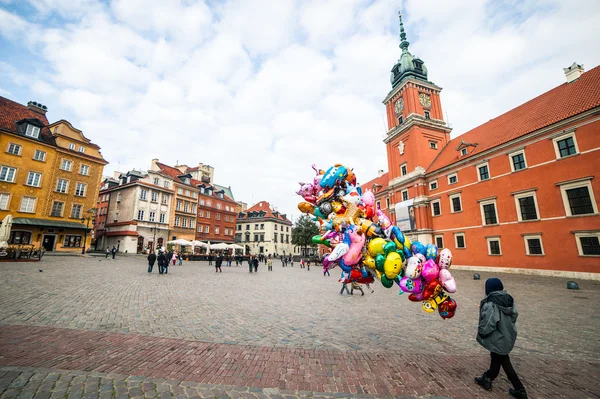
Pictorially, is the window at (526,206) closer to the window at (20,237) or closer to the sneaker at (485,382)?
the sneaker at (485,382)

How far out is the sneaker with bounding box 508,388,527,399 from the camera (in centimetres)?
371

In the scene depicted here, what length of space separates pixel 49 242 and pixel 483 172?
47388 mm

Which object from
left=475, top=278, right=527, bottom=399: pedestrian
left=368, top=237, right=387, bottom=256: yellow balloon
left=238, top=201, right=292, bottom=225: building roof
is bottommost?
left=475, top=278, right=527, bottom=399: pedestrian

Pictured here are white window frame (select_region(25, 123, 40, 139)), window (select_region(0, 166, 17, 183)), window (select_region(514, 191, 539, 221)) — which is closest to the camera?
window (select_region(514, 191, 539, 221))

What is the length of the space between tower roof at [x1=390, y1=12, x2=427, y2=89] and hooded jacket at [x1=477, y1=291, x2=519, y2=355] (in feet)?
135

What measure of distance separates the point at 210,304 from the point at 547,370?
9174 millimetres

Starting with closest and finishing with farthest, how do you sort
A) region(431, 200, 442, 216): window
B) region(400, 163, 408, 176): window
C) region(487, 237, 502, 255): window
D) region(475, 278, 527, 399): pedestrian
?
Answer: region(475, 278, 527, 399): pedestrian, region(487, 237, 502, 255): window, region(431, 200, 442, 216): window, region(400, 163, 408, 176): window

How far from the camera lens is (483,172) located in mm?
25688

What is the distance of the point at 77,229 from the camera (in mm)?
29922

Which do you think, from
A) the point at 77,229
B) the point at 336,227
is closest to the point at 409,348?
the point at 336,227

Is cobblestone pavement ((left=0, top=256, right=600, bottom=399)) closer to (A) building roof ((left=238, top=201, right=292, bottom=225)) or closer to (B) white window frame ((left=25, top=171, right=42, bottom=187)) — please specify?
(B) white window frame ((left=25, top=171, right=42, bottom=187))

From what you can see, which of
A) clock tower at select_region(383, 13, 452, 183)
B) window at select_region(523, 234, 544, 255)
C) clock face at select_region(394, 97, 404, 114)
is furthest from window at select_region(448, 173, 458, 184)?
clock face at select_region(394, 97, 404, 114)

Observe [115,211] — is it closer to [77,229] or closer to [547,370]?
[77,229]

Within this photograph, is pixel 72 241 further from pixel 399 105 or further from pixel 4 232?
pixel 399 105
